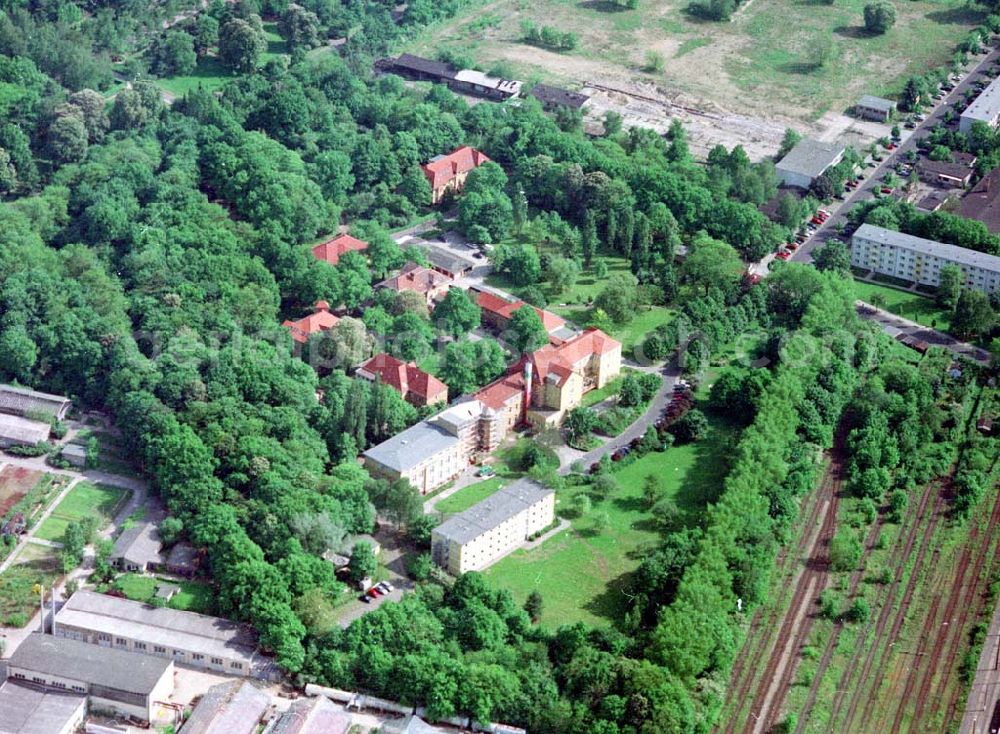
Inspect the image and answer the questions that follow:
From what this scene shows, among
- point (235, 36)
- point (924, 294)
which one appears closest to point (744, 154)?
point (924, 294)

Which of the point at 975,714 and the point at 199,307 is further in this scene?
the point at 199,307

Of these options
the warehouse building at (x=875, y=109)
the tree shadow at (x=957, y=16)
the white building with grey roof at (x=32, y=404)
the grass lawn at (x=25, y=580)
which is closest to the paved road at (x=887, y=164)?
the warehouse building at (x=875, y=109)

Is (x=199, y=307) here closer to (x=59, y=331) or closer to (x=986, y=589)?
(x=59, y=331)

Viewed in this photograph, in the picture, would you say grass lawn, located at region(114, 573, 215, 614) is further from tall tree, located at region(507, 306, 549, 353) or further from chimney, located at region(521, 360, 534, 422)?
tall tree, located at region(507, 306, 549, 353)

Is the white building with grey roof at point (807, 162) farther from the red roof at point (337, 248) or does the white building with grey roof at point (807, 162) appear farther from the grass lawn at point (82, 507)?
the grass lawn at point (82, 507)

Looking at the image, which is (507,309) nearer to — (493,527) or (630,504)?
(630,504)

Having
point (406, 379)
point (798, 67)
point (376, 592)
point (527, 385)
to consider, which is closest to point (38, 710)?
point (376, 592)
